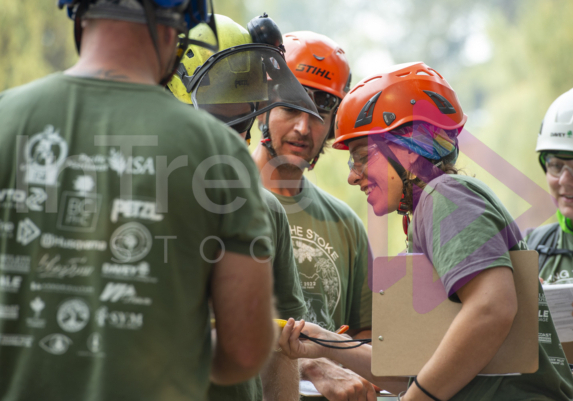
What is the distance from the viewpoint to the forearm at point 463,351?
7.05 feet

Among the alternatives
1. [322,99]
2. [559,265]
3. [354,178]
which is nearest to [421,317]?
[354,178]

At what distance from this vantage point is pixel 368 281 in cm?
413

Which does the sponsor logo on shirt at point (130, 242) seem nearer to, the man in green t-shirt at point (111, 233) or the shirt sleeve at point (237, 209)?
the man in green t-shirt at point (111, 233)

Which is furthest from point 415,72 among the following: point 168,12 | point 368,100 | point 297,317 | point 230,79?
point 168,12

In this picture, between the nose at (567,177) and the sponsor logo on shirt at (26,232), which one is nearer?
the sponsor logo on shirt at (26,232)

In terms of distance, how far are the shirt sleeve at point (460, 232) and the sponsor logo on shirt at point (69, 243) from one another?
1.37 meters

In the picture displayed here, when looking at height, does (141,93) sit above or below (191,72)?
below

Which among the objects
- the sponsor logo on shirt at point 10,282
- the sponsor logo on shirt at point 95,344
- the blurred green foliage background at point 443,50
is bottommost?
the sponsor logo on shirt at point 95,344

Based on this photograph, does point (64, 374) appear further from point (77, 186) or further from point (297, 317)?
point (297, 317)

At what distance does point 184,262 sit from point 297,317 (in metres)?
1.32

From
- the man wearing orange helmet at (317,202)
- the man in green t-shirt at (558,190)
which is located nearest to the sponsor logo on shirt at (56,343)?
the man wearing orange helmet at (317,202)

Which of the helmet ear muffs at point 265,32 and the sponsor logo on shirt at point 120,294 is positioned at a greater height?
the helmet ear muffs at point 265,32

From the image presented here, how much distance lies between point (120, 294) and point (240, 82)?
184 cm

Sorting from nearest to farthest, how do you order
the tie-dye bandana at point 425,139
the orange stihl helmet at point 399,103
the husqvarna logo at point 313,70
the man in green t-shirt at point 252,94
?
the man in green t-shirt at point 252,94 < the tie-dye bandana at point 425,139 < the orange stihl helmet at point 399,103 < the husqvarna logo at point 313,70
